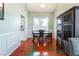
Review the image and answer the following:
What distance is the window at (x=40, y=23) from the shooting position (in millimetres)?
11754

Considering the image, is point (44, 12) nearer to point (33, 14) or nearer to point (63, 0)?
point (33, 14)

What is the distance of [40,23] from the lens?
11.8m

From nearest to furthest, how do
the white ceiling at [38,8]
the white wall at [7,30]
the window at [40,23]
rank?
1. the white wall at [7,30]
2. the white ceiling at [38,8]
3. the window at [40,23]

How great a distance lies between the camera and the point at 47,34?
9.15 metres

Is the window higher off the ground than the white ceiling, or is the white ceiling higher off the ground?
the white ceiling

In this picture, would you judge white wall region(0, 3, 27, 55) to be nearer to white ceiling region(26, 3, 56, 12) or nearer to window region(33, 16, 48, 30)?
white ceiling region(26, 3, 56, 12)

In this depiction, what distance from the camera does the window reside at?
38.6ft

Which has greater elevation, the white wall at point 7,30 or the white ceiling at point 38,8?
the white ceiling at point 38,8

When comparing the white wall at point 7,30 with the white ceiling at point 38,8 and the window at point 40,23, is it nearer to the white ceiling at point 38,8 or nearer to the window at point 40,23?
the white ceiling at point 38,8

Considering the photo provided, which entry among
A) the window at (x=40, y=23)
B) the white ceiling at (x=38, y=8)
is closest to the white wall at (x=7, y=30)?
the white ceiling at (x=38, y=8)

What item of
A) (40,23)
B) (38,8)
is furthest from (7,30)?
(40,23)

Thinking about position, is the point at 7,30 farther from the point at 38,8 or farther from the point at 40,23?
the point at 40,23

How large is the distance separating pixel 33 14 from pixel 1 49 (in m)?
8.05

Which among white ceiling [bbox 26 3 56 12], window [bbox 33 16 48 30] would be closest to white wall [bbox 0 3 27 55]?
white ceiling [bbox 26 3 56 12]
